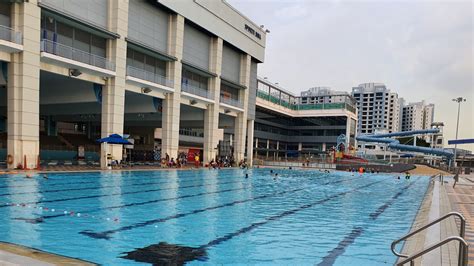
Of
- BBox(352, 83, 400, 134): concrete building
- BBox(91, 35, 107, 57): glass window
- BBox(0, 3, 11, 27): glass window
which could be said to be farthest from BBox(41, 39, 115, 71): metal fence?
BBox(352, 83, 400, 134): concrete building

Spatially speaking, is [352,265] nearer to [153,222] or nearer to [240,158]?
[153,222]

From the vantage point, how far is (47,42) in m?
19.7

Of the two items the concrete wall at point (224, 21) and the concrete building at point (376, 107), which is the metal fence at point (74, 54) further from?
the concrete building at point (376, 107)

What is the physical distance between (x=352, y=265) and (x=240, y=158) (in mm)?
35353

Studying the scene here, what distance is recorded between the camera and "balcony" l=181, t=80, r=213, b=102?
102 feet

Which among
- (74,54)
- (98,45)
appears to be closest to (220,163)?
(98,45)

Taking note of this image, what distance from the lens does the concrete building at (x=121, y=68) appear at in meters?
18.2

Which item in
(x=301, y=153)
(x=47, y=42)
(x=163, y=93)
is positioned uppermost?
(x=47, y=42)

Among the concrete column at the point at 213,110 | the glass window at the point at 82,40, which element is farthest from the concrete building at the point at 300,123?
the glass window at the point at 82,40

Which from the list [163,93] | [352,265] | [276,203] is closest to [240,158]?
[163,93]

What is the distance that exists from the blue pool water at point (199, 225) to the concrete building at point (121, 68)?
25.8ft

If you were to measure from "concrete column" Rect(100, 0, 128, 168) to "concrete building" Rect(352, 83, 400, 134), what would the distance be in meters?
131

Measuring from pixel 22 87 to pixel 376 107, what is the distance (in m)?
142

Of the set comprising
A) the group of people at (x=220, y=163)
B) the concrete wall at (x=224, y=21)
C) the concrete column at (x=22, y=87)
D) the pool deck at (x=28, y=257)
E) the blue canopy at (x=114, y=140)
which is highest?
the concrete wall at (x=224, y=21)
